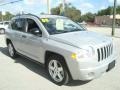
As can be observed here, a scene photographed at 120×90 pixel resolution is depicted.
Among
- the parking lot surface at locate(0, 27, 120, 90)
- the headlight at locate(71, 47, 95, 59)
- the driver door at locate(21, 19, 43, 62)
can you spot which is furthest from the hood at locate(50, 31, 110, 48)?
the parking lot surface at locate(0, 27, 120, 90)

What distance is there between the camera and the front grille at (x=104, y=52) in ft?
17.3

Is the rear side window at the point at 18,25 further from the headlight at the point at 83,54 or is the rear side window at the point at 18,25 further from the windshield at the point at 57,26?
the headlight at the point at 83,54

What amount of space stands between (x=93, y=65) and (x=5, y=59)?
4.83m

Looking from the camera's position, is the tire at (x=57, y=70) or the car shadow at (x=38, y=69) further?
the car shadow at (x=38, y=69)

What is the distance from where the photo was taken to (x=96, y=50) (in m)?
5.20

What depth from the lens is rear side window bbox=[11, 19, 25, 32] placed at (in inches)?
305

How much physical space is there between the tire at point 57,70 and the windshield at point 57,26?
2.79 ft

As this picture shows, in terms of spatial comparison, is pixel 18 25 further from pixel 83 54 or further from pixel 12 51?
pixel 83 54

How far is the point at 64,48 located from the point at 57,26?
4.55ft

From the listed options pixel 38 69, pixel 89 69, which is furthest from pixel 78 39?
pixel 38 69

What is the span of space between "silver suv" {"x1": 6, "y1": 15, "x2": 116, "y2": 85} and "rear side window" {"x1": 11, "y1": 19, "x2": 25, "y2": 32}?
0.05 meters

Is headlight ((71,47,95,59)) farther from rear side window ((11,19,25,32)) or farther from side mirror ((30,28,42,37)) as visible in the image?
rear side window ((11,19,25,32))

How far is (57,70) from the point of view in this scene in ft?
19.0

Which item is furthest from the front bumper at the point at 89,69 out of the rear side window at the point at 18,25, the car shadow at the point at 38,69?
the rear side window at the point at 18,25
